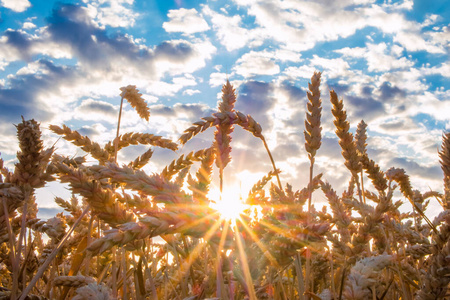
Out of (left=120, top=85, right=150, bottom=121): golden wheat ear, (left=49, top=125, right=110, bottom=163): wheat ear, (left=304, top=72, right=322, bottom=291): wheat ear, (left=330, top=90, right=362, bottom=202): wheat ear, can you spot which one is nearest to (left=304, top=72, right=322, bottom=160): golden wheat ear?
(left=304, top=72, right=322, bottom=291): wheat ear

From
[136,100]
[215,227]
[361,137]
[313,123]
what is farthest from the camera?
[361,137]

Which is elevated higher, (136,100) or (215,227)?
(136,100)

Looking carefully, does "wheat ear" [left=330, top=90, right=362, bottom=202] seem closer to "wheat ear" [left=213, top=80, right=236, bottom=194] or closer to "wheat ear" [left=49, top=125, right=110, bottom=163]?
"wheat ear" [left=213, top=80, right=236, bottom=194]

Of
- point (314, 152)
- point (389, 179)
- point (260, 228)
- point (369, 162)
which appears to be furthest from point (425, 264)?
point (260, 228)

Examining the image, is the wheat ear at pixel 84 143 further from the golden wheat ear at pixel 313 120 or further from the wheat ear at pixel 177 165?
the golden wheat ear at pixel 313 120

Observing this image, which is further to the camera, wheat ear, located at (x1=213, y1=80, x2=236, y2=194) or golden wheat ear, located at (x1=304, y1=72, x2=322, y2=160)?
wheat ear, located at (x1=213, y1=80, x2=236, y2=194)

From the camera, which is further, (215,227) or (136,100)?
(136,100)

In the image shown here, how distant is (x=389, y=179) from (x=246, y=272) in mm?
2206

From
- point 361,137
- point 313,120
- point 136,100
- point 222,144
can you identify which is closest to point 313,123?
point 313,120

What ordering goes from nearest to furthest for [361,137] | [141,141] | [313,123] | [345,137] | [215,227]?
1. [215,227]
2. [313,123]
3. [345,137]
4. [141,141]
5. [361,137]

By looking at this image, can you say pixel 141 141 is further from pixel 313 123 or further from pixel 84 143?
pixel 313 123

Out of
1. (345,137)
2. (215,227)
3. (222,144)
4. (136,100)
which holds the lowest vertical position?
(215,227)

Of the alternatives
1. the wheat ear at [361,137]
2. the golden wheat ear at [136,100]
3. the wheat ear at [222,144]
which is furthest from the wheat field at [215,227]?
the wheat ear at [361,137]

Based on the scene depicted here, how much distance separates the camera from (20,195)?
1861mm
